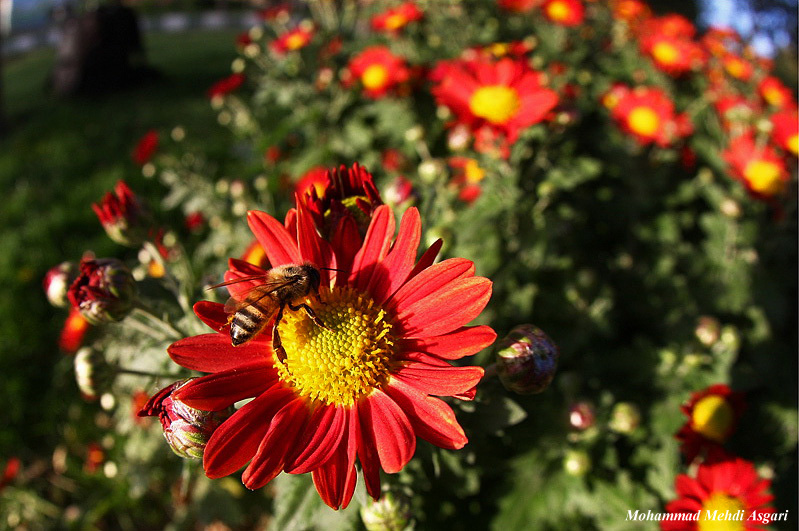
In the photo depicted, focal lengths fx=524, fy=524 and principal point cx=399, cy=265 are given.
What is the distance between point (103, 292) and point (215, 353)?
0.40 m

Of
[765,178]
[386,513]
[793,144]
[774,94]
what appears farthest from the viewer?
[774,94]

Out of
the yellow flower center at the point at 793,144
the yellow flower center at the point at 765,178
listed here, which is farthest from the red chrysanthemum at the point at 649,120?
the yellow flower center at the point at 793,144

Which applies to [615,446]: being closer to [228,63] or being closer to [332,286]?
[332,286]

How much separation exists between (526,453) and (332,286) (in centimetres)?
105

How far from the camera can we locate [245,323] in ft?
3.38

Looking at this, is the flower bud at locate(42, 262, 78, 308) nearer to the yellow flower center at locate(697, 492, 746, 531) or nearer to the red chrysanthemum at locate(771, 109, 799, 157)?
the yellow flower center at locate(697, 492, 746, 531)

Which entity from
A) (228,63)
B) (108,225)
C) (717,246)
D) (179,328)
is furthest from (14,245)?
(228,63)

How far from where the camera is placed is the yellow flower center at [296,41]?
117 inches

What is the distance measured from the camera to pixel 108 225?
155 centimetres

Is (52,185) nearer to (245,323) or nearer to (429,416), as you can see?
(245,323)

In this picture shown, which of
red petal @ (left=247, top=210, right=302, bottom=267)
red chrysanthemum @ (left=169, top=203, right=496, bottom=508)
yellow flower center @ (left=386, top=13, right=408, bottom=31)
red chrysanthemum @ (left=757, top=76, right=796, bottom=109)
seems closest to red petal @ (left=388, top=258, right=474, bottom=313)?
red chrysanthemum @ (left=169, top=203, right=496, bottom=508)

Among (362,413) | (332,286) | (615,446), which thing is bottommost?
(615,446)

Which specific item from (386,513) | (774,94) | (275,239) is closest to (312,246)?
(275,239)

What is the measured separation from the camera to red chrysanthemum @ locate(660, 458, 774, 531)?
1.53m
